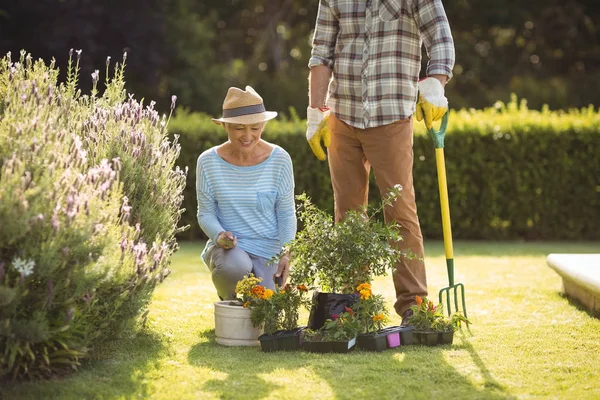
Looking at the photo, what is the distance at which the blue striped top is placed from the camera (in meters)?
4.65

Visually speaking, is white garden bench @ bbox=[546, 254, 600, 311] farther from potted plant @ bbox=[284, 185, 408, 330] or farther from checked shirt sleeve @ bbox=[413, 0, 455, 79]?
checked shirt sleeve @ bbox=[413, 0, 455, 79]

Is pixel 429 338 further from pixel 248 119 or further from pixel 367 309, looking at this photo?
pixel 248 119

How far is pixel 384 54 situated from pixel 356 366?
1.66 meters

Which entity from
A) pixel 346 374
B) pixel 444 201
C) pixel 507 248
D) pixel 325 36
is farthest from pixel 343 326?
pixel 507 248

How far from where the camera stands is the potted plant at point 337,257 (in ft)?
13.7

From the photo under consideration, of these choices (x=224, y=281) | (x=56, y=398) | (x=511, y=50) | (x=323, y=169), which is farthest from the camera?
(x=511, y=50)

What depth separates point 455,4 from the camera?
70.4 feet

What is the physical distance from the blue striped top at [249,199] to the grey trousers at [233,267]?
0.21 feet

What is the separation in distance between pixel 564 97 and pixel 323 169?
43.9 feet

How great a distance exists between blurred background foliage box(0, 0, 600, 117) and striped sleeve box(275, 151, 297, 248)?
11349 millimetres

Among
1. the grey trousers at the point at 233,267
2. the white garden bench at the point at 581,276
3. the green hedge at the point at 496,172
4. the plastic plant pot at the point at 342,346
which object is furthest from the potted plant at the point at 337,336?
the green hedge at the point at 496,172

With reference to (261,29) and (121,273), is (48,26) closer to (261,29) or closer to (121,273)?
(261,29)

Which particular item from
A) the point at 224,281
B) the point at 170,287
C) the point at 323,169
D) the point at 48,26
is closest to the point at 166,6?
the point at 48,26

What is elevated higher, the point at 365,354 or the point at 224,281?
the point at 224,281
